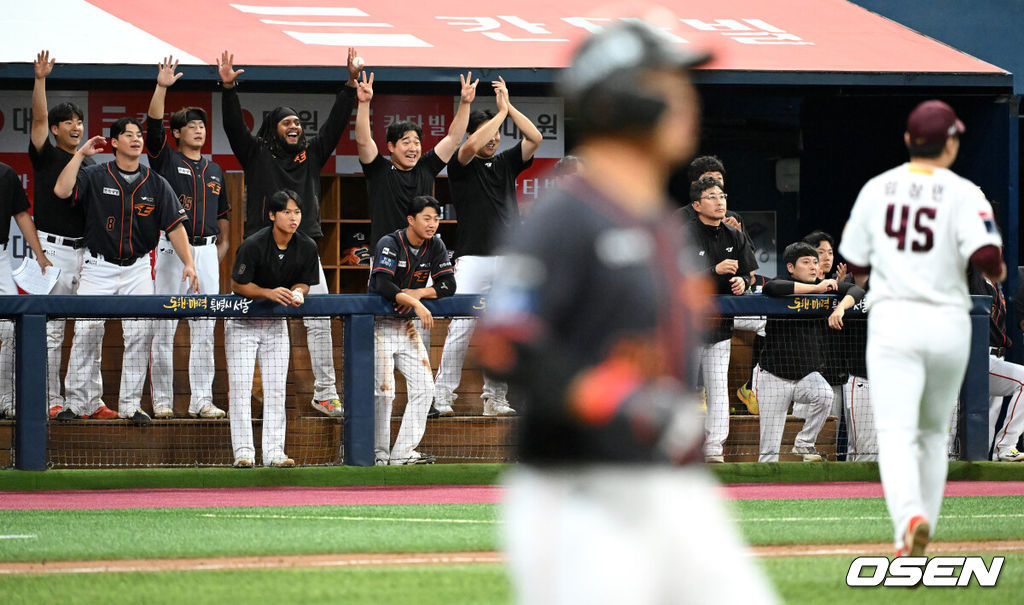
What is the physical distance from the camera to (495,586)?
5457 mm

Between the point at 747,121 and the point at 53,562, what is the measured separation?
11278mm

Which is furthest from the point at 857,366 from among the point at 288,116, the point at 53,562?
the point at 53,562

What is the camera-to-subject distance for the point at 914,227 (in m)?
5.57

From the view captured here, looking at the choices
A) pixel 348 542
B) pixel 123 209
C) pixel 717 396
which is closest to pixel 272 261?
pixel 123 209

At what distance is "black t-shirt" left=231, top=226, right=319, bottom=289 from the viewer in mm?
9562

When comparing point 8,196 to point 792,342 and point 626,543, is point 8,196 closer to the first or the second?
point 792,342

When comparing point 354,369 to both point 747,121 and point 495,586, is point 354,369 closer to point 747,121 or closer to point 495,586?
point 495,586

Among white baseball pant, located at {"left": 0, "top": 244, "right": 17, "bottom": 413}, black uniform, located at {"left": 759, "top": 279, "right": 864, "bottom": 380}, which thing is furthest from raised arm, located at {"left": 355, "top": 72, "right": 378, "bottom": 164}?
black uniform, located at {"left": 759, "top": 279, "right": 864, "bottom": 380}

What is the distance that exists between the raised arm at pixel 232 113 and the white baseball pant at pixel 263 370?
4.67 ft

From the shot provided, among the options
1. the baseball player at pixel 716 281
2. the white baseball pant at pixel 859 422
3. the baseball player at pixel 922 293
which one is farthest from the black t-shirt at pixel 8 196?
the baseball player at pixel 922 293

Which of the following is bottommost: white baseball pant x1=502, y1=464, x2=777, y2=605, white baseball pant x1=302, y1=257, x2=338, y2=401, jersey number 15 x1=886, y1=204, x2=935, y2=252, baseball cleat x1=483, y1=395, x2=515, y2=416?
baseball cleat x1=483, y1=395, x2=515, y2=416

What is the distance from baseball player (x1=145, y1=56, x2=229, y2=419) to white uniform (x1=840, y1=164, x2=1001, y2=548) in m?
5.68

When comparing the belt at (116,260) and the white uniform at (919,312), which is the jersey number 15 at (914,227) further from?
the belt at (116,260)

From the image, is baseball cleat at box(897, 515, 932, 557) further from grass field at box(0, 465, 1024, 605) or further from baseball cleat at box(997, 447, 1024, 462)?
baseball cleat at box(997, 447, 1024, 462)
